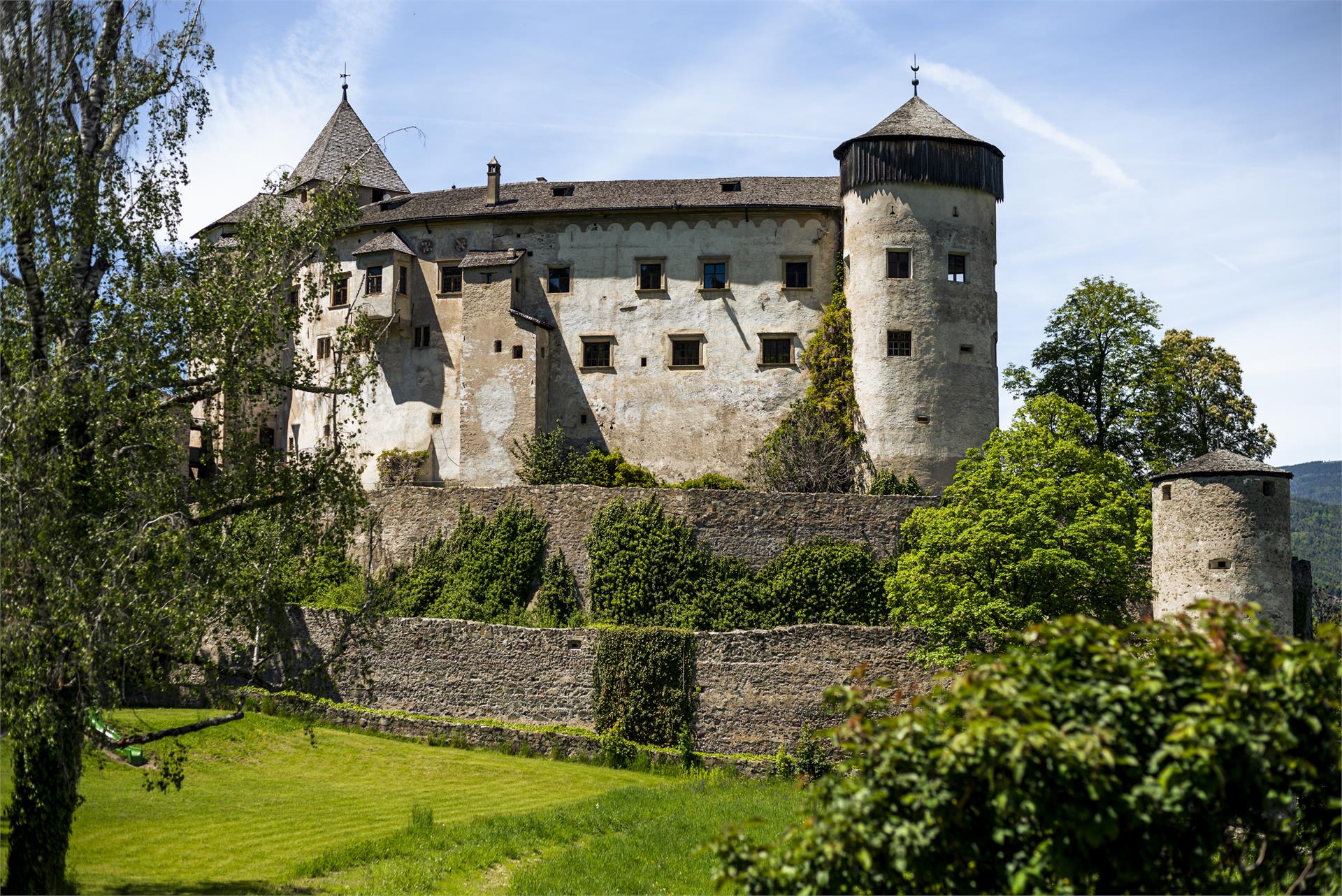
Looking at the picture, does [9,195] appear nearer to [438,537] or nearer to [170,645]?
[170,645]

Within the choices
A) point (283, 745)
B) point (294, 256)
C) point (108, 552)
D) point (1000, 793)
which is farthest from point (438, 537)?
point (1000, 793)

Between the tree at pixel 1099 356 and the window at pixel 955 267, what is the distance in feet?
16.0

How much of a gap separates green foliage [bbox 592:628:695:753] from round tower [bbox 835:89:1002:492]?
12.7 meters

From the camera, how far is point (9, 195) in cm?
1795

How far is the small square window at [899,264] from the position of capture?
143ft

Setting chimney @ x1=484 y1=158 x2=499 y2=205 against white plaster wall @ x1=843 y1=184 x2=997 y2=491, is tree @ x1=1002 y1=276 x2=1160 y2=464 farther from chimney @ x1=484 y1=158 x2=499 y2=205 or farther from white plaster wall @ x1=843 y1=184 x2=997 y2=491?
chimney @ x1=484 y1=158 x2=499 y2=205

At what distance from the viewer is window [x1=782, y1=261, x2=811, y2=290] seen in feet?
154

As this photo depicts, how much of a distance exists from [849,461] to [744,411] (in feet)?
16.1

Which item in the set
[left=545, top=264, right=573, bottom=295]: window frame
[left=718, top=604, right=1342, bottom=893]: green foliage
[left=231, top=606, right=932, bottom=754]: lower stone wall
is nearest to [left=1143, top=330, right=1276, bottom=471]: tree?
[left=231, top=606, right=932, bottom=754]: lower stone wall

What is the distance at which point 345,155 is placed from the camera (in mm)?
55562

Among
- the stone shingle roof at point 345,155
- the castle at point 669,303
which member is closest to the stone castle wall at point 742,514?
the castle at point 669,303

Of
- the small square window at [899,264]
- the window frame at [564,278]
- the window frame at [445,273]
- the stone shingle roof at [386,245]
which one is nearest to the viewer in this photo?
the small square window at [899,264]

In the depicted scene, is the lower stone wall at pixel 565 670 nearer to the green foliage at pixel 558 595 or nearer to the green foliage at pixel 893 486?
the green foliage at pixel 558 595

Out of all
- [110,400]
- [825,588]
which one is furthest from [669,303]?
[110,400]
